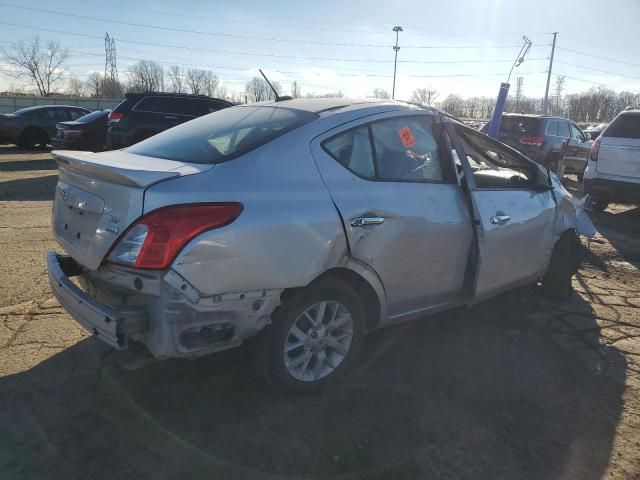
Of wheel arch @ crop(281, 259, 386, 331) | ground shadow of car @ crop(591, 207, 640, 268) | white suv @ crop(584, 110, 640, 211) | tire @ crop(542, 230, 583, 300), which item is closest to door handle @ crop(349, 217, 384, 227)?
wheel arch @ crop(281, 259, 386, 331)

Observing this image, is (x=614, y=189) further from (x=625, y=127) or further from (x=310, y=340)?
(x=310, y=340)

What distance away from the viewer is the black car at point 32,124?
1600cm

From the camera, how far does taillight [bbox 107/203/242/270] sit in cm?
223

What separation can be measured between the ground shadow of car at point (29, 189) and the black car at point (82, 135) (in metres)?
2.41

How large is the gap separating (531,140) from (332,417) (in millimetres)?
12058

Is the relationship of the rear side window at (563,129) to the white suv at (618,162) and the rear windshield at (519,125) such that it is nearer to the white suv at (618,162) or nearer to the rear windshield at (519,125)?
the rear windshield at (519,125)

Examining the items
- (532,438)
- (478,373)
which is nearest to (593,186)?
(478,373)

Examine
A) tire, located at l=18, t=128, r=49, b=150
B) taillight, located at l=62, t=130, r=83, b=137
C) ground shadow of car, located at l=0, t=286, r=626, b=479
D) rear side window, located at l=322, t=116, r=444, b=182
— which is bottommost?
ground shadow of car, located at l=0, t=286, r=626, b=479

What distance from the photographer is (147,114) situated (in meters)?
10.6

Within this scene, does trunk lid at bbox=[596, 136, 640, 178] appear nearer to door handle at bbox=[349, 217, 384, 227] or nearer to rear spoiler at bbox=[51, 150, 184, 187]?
door handle at bbox=[349, 217, 384, 227]

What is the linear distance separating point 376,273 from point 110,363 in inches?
70.3

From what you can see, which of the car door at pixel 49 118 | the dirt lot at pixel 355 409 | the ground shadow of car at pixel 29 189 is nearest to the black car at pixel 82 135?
the ground shadow of car at pixel 29 189

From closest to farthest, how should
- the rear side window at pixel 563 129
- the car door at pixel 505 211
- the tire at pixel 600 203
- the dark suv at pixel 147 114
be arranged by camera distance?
the car door at pixel 505 211 → the tire at pixel 600 203 → the dark suv at pixel 147 114 → the rear side window at pixel 563 129

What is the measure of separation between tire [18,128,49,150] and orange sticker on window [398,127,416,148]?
16.7 meters
